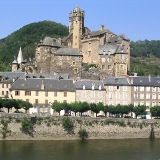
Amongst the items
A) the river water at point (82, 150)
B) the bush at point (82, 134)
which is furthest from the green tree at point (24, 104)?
the bush at point (82, 134)

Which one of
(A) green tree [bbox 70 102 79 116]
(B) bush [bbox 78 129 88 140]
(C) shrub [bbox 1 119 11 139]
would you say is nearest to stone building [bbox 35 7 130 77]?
(A) green tree [bbox 70 102 79 116]

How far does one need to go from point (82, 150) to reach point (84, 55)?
109 ft

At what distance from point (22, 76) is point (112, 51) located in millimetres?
15997

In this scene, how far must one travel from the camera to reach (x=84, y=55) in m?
72.0

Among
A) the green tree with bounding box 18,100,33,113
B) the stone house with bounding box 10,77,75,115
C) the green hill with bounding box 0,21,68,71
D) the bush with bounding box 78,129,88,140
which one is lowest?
the bush with bounding box 78,129,88,140

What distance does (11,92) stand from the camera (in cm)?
5616

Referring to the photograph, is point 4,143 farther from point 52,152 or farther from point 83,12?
point 83,12

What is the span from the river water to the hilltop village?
6465 millimetres

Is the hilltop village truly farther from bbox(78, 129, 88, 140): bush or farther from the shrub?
the shrub

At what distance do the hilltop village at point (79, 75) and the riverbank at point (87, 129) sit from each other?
2.97m

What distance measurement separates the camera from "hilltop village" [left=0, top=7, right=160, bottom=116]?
55500mm

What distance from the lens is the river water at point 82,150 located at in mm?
37375

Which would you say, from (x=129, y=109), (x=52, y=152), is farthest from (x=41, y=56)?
(x=52, y=152)

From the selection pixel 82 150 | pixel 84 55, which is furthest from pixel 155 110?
pixel 84 55
